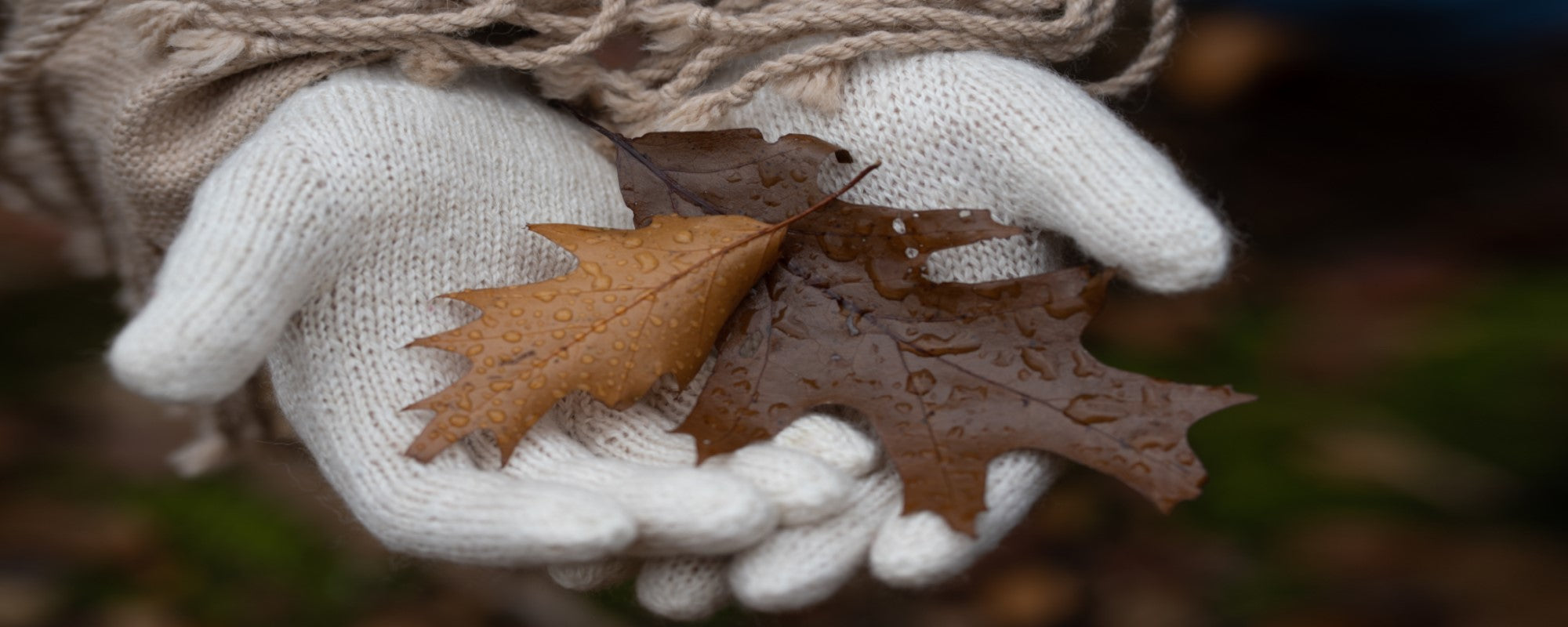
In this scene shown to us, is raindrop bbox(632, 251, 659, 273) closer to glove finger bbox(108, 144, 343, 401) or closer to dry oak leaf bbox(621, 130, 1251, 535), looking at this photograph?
dry oak leaf bbox(621, 130, 1251, 535)

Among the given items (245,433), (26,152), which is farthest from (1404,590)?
(26,152)

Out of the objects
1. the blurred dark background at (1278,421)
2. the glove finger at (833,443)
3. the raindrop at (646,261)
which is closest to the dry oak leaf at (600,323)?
the raindrop at (646,261)

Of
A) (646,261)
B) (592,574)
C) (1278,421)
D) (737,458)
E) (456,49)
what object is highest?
(456,49)

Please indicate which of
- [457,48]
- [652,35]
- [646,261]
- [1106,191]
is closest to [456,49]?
[457,48]

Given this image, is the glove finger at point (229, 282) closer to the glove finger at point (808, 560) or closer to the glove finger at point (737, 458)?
the glove finger at point (737, 458)

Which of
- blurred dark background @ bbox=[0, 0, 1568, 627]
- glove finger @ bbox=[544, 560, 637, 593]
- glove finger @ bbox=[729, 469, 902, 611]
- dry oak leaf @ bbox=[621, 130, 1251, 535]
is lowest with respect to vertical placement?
blurred dark background @ bbox=[0, 0, 1568, 627]

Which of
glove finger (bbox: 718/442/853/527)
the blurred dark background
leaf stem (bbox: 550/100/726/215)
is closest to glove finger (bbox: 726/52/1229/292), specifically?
leaf stem (bbox: 550/100/726/215)

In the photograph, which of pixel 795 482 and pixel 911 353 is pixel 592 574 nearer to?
pixel 795 482

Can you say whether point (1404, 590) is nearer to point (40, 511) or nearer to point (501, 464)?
point (501, 464)
